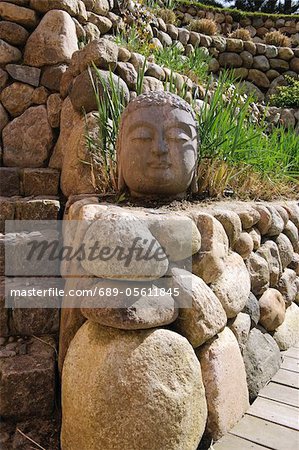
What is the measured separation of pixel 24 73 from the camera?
3.11m

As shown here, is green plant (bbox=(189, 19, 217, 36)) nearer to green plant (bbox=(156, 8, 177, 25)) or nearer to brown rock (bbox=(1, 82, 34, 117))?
green plant (bbox=(156, 8, 177, 25))

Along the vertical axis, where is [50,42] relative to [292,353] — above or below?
above

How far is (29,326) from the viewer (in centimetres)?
174

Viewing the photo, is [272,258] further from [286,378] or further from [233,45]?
[233,45]

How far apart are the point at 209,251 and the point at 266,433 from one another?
0.72 m

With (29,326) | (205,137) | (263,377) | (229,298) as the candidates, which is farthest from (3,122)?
(263,377)

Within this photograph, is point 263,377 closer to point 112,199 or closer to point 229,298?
point 229,298

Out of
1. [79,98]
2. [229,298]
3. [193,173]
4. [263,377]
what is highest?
[79,98]

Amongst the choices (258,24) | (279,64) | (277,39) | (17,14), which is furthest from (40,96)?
(258,24)

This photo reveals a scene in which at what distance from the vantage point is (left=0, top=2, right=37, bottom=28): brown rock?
10.0ft

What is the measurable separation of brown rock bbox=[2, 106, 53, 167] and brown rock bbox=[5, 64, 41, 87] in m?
0.26

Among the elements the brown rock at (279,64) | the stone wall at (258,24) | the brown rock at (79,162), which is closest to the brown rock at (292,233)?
the brown rock at (79,162)

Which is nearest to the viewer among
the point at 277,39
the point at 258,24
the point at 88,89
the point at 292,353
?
the point at 292,353

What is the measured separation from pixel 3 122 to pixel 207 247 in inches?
92.7
